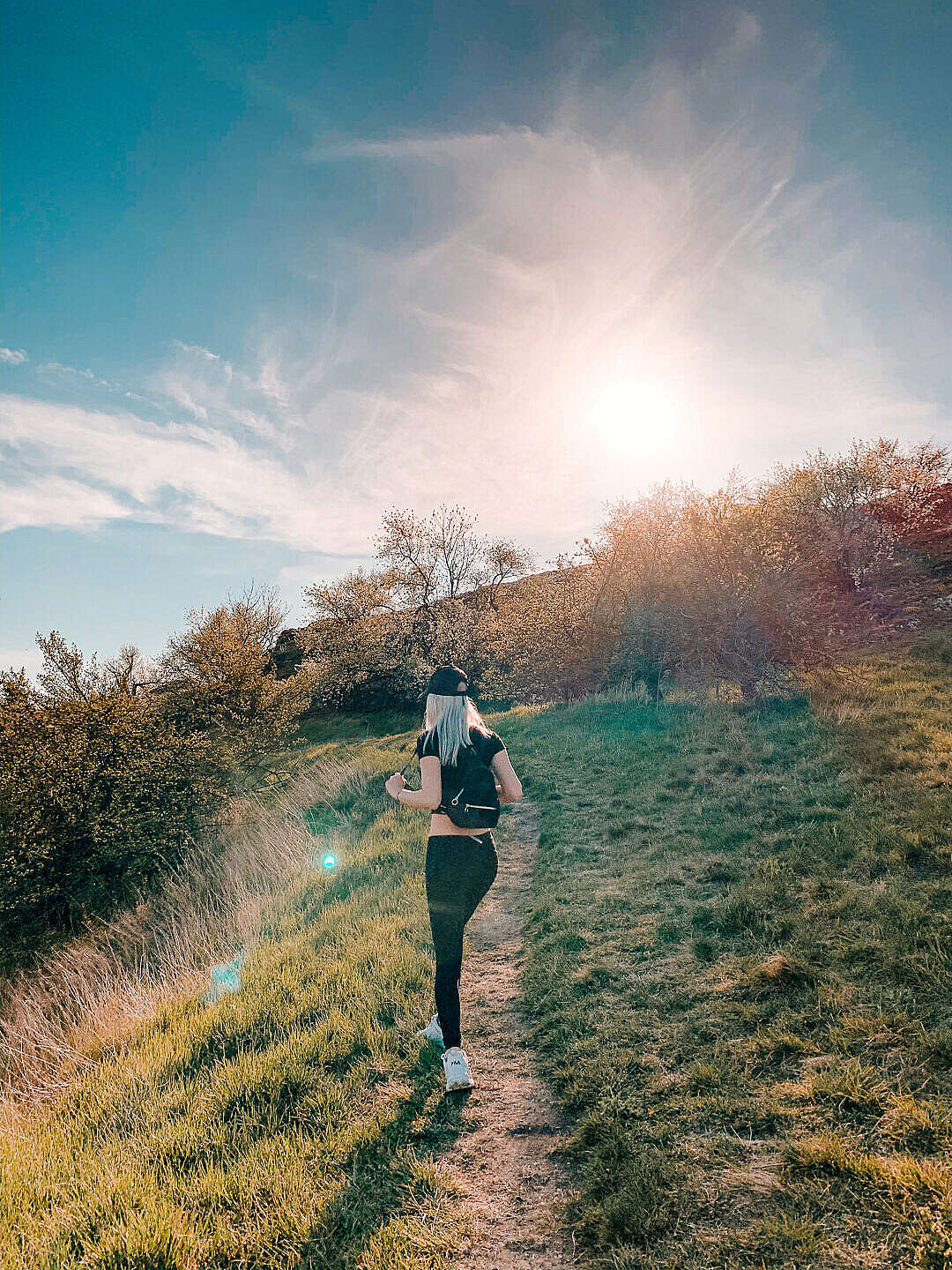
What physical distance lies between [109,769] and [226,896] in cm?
550

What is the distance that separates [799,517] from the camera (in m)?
20.3

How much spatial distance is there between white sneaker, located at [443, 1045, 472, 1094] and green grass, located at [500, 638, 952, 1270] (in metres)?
0.67

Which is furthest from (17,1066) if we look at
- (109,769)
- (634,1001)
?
(109,769)

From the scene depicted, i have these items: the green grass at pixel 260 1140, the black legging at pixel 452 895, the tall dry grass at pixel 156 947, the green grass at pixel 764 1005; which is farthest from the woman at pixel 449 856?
the tall dry grass at pixel 156 947

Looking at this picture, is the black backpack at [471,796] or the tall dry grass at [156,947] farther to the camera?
the tall dry grass at [156,947]

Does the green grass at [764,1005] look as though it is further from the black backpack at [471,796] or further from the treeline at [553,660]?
the treeline at [553,660]

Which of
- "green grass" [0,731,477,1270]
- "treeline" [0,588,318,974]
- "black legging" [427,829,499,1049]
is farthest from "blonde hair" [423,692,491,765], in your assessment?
"treeline" [0,588,318,974]

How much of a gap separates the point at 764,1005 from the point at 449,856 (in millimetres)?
2818

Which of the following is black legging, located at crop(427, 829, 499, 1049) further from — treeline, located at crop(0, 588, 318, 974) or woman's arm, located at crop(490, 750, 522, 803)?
treeline, located at crop(0, 588, 318, 974)

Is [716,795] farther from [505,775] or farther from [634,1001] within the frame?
[505,775]

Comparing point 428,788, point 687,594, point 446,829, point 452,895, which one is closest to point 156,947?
point 452,895

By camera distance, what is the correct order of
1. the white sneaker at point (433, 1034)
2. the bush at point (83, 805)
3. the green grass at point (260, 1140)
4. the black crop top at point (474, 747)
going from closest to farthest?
the green grass at point (260, 1140) < the black crop top at point (474, 747) < the white sneaker at point (433, 1034) < the bush at point (83, 805)

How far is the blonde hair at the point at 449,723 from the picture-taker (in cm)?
412

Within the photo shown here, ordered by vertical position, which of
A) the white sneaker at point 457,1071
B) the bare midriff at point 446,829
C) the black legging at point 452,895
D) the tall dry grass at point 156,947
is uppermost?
the bare midriff at point 446,829
